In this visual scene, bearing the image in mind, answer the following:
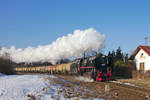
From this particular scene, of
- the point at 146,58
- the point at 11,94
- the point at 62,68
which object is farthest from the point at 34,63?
the point at 11,94

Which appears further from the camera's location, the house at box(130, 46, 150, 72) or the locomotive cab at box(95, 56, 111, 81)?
the house at box(130, 46, 150, 72)

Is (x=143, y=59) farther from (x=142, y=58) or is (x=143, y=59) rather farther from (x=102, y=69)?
(x=102, y=69)

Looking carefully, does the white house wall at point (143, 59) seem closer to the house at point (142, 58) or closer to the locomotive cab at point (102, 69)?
the house at point (142, 58)

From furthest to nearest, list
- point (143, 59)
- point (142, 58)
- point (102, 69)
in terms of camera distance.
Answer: point (142, 58), point (143, 59), point (102, 69)

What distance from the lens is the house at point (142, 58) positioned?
96.3ft

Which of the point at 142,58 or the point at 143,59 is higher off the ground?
the point at 142,58

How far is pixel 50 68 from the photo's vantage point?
4662 centimetres

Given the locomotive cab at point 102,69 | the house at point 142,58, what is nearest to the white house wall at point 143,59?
the house at point 142,58


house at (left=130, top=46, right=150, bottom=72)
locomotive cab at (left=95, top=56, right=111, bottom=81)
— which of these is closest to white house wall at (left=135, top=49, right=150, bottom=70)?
house at (left=130, top=46, right=150, bottom=72)

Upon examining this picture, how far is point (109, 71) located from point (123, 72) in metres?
11.7

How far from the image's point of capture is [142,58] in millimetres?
30812

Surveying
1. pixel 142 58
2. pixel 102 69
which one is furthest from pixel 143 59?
pixel 102 69

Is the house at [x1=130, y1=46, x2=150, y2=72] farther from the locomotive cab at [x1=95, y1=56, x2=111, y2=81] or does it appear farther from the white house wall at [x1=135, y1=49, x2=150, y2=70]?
the locomotive cab at [x1=95, y1=56, x2=111, y2=81]

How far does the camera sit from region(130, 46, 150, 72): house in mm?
29341
